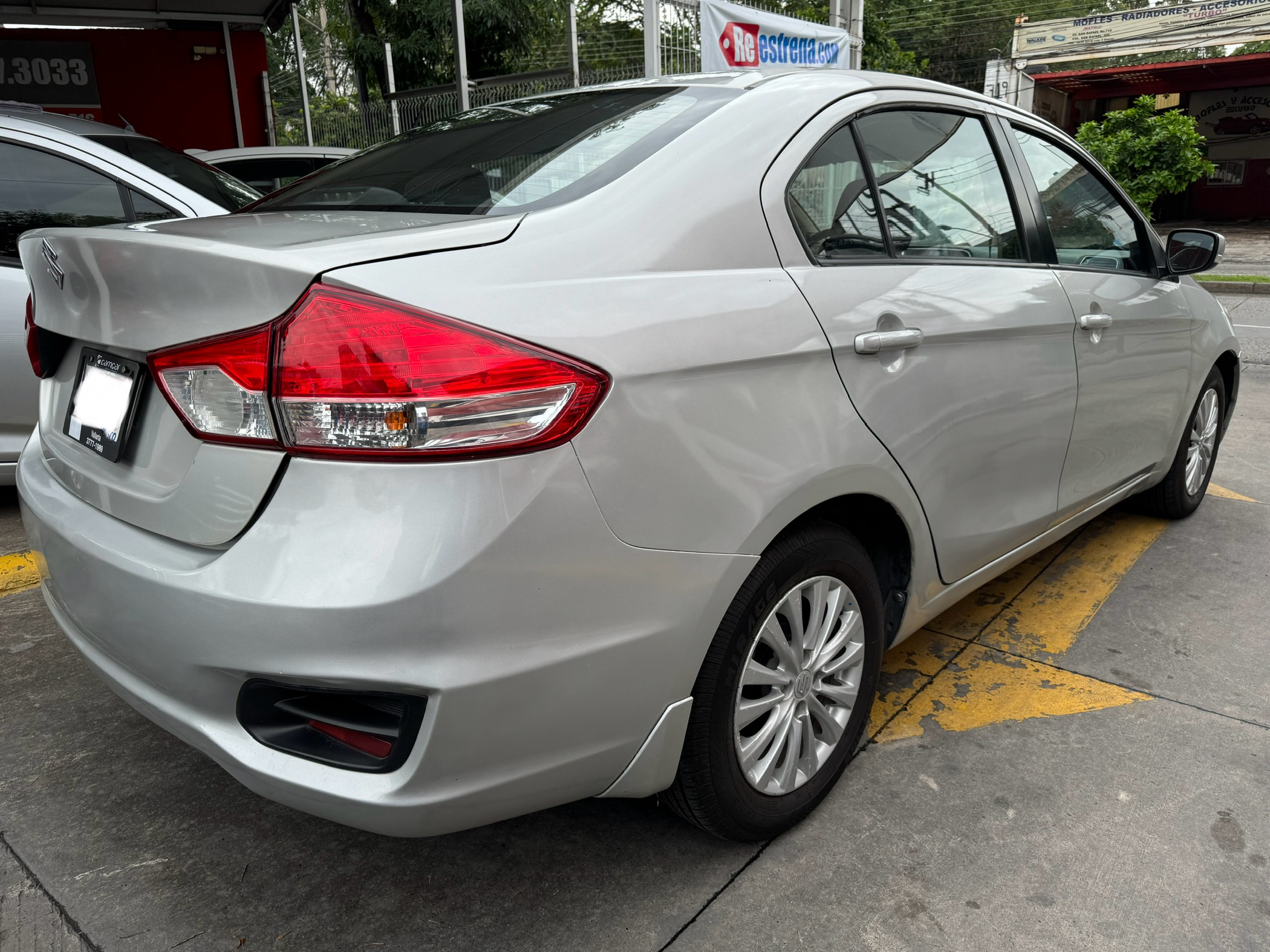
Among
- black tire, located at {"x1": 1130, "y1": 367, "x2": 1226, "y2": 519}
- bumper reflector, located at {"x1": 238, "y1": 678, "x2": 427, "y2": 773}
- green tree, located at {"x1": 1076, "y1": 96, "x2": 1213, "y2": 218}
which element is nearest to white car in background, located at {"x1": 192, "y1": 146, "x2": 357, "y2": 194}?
black tire, located at {"x1": 1130, "y1": 367, "x2": 1226, "y2": 519}

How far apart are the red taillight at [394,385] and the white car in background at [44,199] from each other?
292 cm

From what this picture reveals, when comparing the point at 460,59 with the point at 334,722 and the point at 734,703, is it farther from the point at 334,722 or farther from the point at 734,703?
the point at 334,722

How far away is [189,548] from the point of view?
155 cm

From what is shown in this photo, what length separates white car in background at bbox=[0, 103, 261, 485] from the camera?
12.4 feet

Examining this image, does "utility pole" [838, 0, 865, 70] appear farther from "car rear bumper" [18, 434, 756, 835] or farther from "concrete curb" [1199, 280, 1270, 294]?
"car rear bumper" [18, 434, 756, 835]

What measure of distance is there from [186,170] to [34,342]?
8.98 feet

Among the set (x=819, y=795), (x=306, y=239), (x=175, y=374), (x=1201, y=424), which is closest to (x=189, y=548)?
(x=175, y=374)

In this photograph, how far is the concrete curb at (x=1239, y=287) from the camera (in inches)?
504

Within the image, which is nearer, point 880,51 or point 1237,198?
point 880,51

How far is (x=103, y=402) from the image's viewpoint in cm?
177

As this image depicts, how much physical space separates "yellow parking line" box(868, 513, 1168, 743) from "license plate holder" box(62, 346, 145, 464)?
5.95 feet

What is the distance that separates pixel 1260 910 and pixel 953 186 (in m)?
1.71

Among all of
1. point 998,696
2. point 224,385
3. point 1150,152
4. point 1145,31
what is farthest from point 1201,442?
point 1145,31

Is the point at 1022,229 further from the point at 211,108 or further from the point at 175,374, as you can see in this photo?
the point at 211,108
